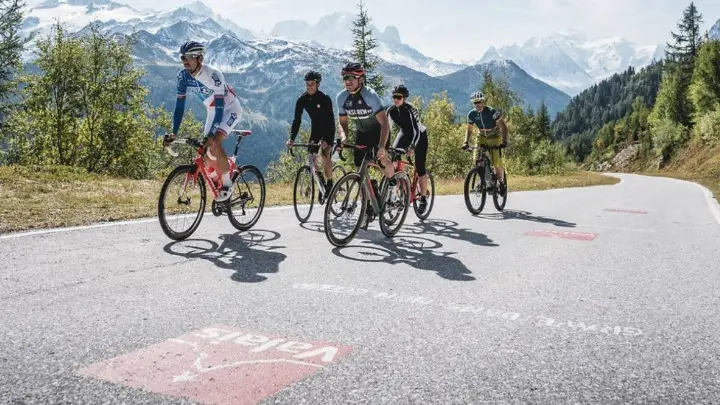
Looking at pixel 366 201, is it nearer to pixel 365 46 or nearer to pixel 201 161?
pixel 201 161

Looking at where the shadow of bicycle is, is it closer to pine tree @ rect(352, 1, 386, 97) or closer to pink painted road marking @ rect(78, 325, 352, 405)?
pink painted road marking @ rect(78, 325, 352, 405)

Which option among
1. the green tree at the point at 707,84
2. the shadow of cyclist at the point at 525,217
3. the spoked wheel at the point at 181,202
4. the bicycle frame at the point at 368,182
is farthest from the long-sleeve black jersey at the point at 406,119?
the green tree at the point at 707,84

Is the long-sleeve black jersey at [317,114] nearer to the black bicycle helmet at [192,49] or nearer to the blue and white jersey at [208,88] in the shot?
the blue and white jersey at [208,88]

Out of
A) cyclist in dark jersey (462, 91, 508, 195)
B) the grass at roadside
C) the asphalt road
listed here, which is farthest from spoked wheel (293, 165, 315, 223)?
cyclist in dark jersey (462, 91, 508, 195)

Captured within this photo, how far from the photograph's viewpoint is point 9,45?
29.7 metres

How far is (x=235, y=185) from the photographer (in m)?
8.27

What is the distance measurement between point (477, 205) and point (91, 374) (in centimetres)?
996

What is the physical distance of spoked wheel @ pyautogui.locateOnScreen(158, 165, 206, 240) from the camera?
22.9 feet

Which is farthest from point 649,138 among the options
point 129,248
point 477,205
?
point 129,248

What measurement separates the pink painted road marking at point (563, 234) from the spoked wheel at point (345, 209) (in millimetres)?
3205

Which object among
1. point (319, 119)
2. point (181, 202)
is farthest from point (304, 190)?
point (181, 202)

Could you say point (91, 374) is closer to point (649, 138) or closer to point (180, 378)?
point (180, 378)

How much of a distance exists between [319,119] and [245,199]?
2.46 metres

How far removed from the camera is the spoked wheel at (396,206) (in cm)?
816
